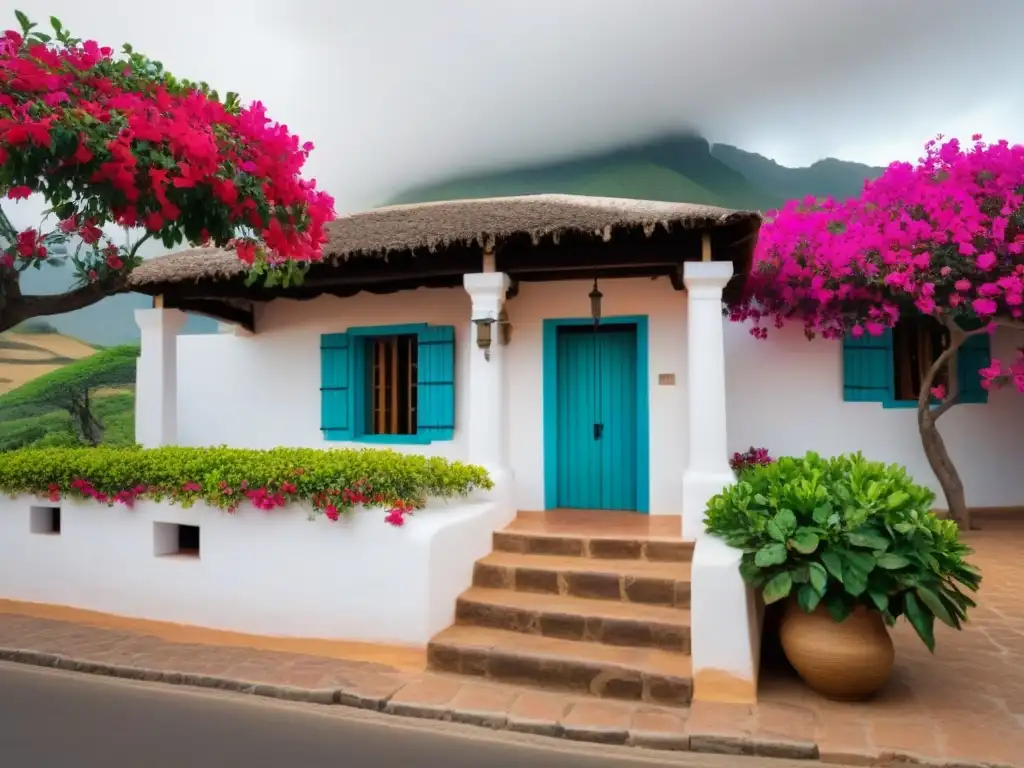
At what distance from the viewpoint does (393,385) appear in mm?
8727

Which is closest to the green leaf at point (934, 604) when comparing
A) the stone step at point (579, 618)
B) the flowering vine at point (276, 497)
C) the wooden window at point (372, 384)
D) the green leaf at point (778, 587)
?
the green leaf at point (778, 587)

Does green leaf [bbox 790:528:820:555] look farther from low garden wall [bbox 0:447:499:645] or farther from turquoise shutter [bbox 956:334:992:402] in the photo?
turquoise shutter [bbox 956:334:992:402]

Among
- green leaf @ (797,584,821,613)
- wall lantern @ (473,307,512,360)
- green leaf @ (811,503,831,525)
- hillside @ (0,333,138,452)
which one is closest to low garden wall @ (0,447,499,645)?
wall lantern @ (473,307,512,360)

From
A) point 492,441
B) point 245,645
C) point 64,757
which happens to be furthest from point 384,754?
point 492,441

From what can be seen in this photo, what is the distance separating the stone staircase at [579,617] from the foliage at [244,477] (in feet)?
2.95

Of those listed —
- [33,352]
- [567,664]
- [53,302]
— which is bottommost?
[567,664]

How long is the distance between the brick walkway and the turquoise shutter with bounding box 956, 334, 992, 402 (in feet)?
13.4

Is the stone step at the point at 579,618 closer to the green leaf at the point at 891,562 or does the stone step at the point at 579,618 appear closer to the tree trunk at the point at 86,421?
the green leaf at the point at 891,562

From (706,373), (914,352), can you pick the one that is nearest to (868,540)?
(706,373)

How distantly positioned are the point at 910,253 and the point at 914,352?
1.91 m

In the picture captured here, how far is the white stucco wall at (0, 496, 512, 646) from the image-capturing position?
502 centimetres

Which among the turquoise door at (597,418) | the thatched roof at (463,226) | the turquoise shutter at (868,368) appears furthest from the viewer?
the turquoise shutter at (868,368)

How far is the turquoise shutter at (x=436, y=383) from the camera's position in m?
8.10

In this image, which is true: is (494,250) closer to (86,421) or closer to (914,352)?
(914,352)
